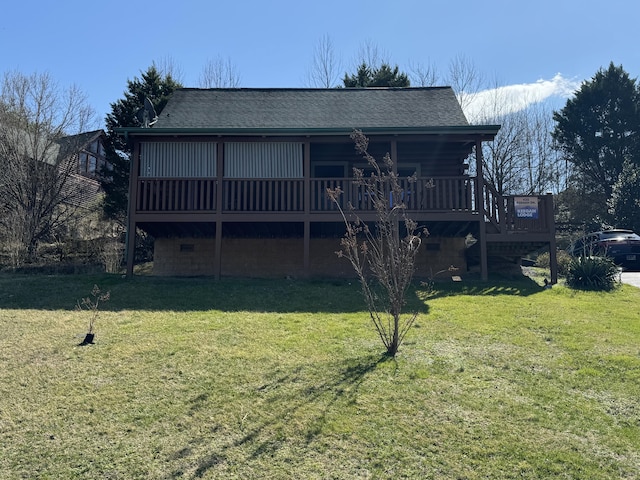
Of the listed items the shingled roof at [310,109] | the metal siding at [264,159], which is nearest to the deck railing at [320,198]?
the metal siding at [264,159]

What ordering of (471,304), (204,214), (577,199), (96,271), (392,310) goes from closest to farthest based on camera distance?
(392,310) → (471,304) → (204,214) → (96,271) → (577,199)

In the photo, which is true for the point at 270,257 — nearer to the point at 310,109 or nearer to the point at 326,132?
the point at 326,132

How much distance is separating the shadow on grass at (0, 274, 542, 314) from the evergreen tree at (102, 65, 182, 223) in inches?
246

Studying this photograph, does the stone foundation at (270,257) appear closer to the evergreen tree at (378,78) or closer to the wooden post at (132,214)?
the wooden post at (132,214)

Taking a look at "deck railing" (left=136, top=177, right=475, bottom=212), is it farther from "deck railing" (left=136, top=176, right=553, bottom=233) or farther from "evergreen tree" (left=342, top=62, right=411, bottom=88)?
"evergreen tree" (left=342, top=62, right=411, bottom=88)

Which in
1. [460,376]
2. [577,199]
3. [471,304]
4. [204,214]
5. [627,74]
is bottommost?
[460,376]

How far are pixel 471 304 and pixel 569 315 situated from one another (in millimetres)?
1780

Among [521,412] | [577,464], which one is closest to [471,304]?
[521,412]

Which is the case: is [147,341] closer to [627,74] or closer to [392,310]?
[392,310]

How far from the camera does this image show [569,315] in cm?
847

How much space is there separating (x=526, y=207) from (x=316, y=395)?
9316mm

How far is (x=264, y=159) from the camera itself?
42.0 feet

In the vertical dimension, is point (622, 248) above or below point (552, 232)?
below

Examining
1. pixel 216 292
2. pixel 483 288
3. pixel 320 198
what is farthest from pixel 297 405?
pixel 320 198
